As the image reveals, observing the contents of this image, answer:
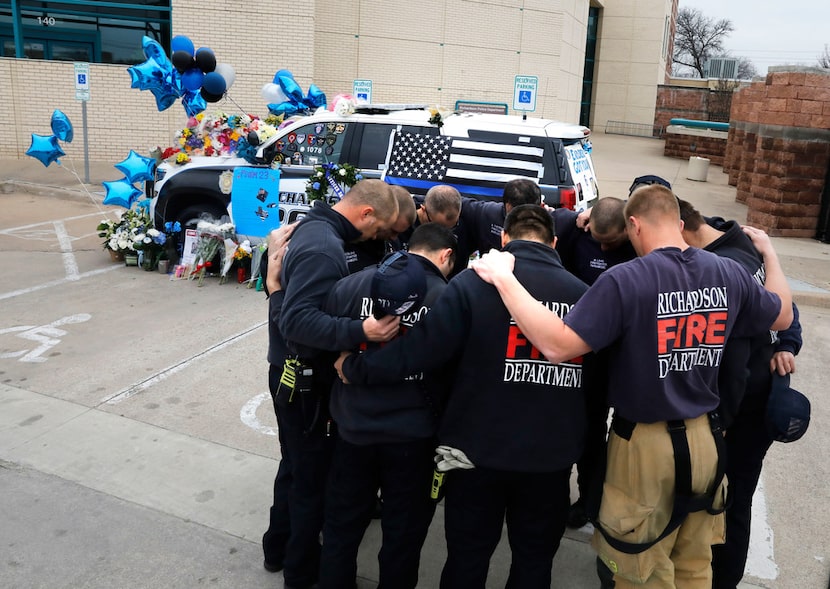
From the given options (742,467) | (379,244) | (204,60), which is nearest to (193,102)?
(204,60)

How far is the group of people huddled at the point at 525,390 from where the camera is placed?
271 cm

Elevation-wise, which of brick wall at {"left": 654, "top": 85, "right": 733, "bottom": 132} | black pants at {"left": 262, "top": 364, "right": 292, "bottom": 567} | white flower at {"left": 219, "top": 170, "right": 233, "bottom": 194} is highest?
brick wall at {"left": 654, "top": 85, "right": 733, "bottom": 132}

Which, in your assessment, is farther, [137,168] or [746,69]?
[746,69]

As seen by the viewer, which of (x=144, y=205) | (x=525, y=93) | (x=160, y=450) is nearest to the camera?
(x=160, y=450)

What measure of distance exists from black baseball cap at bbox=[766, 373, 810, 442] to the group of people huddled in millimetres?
76

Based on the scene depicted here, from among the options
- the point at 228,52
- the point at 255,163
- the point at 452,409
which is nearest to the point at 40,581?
the point at 452,409

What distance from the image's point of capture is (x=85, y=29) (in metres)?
18.4

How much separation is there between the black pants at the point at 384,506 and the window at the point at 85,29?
689 inches

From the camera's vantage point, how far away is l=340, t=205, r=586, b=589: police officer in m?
2.74

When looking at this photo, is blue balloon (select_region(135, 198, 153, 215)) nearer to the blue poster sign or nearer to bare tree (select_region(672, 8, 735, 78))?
the blue poster sign

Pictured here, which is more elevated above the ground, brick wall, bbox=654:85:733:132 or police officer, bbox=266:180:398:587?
brick wall, bbox=654:85:733:132

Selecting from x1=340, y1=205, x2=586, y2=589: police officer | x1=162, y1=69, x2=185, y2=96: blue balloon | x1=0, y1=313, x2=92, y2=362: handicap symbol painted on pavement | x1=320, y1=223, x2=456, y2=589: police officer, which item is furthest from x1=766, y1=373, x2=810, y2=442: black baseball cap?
x1=162, y1=69, x2=185, y2=96: blue balloon

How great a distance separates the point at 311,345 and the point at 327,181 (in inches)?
219

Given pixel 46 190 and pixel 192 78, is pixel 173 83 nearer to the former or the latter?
pixel 192 78
